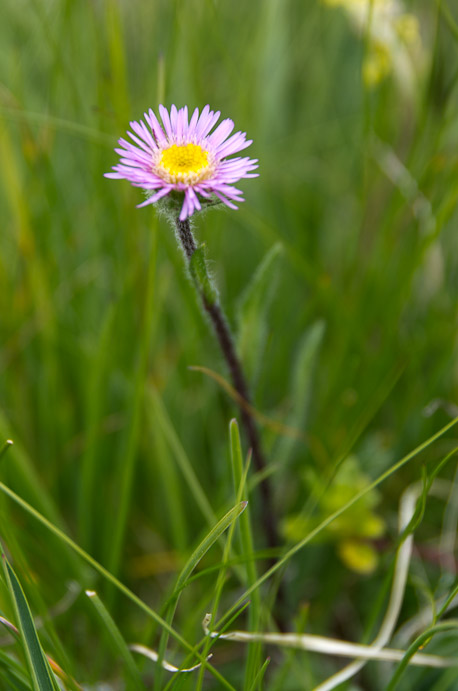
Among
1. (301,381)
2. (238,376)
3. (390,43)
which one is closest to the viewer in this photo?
(238,376)

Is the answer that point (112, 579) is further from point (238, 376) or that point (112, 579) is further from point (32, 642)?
point (238, 376)

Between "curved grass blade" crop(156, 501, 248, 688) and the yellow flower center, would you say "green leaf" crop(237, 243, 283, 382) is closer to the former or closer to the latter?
the yellow flower center

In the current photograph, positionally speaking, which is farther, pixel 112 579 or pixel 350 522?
pixel 350 522

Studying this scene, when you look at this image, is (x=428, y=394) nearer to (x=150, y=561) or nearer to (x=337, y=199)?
(x=150, y=561)

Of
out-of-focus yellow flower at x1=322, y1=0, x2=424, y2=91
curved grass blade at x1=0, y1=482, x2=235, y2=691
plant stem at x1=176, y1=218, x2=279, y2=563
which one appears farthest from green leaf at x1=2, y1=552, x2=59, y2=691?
out-of-focus yellow flower at x1=322, y1=0, x2=424, y2=91

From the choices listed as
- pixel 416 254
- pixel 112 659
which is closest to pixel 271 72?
pixel 416 254

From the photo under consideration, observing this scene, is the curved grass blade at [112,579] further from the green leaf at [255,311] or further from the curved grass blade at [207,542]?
the green leaf at [255,311]

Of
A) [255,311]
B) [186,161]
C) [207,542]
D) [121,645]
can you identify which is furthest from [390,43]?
[121,645]
